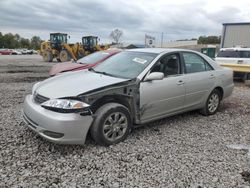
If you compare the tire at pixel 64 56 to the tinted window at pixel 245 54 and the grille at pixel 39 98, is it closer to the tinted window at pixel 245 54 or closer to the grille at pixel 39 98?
the tinted window at pixel 245 54

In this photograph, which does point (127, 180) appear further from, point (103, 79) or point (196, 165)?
point (103, 79)

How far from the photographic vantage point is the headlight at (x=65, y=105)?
3215mm

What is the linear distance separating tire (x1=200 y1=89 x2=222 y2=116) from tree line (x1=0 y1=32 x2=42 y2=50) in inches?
3394

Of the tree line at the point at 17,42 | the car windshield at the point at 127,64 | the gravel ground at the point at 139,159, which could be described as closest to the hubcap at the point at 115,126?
the gravel ground at the point at 139,159

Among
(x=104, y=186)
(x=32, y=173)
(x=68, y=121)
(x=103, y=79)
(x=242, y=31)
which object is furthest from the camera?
(x=242, y=31)

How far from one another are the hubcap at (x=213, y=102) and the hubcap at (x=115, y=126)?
2.41 meters

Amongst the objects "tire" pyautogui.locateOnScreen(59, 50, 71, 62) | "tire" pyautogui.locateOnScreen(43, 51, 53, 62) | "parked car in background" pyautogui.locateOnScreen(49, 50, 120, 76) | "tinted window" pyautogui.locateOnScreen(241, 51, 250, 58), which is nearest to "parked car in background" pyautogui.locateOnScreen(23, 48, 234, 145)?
"parked car in background" pyautogui.locateOnScreen(49, 50, 120, 76)

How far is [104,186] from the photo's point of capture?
2.70 meters

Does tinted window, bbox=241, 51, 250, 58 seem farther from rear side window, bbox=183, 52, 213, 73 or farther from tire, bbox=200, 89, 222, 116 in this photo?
rear side window, bbox=183, 52, 213, 73

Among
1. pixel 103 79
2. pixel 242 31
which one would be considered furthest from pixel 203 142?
pixel 242 31

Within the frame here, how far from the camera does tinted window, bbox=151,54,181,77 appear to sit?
13.9 ft

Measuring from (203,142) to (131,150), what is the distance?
1.24 m

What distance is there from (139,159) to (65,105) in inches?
48.8

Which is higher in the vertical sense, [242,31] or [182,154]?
[242,31]
